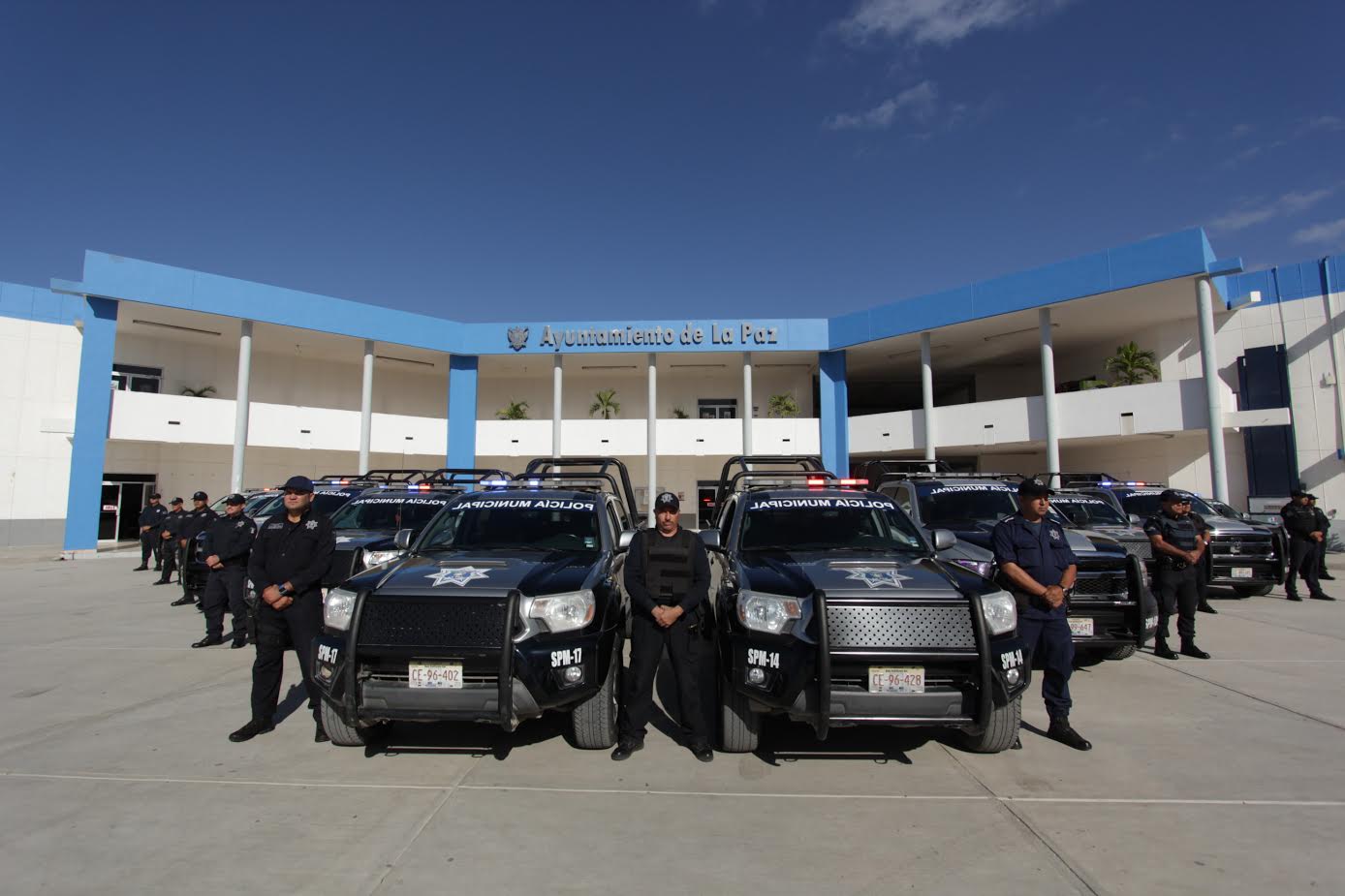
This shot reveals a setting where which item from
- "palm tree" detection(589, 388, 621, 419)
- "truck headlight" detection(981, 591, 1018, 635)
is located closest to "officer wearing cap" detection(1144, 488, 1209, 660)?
"truck headlight" detection(981, 591, 1018, 635)

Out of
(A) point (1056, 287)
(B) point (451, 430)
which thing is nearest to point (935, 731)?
(A) point (1056, 287)

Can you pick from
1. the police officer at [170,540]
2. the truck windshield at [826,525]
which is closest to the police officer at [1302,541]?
the truck windshield at [826,525]


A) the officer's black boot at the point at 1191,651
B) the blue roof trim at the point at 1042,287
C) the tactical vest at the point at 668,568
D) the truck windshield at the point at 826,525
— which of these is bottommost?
the officer's black boot at the point at 1191,651

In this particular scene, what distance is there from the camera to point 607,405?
2667cm

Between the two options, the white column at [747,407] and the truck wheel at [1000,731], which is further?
the white column at [747,407]

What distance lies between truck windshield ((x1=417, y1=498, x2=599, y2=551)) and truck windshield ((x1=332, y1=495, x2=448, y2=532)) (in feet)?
11.5

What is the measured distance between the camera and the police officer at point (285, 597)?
16.0 feet

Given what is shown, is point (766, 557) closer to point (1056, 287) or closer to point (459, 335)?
point (1056, 287)

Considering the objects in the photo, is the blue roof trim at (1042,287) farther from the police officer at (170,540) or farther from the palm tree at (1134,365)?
the police officer at (170,540)

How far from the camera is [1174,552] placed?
7371 mm

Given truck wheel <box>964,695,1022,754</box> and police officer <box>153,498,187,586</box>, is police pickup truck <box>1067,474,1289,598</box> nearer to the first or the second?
truck wheel <box>964,695,1022,754</box>

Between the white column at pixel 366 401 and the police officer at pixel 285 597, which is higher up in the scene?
the white column at pixel 366 401

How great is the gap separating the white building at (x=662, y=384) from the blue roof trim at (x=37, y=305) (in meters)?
0.06

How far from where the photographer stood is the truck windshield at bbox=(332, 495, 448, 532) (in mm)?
9359
